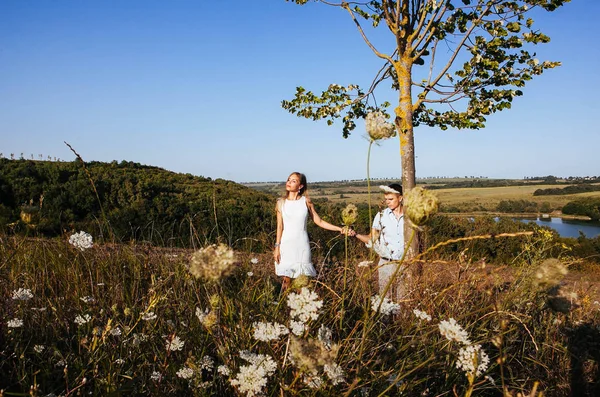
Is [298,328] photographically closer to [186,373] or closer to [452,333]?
[186,373]

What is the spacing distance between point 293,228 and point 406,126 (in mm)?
1964

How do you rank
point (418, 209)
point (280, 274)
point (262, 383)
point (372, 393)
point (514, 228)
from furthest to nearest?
point (514, 228) < point (280, 274) < point (372, 393) < point (262, 383) < point (418, 209)

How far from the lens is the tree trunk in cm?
504

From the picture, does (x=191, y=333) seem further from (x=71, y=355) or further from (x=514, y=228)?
(x=514, y=228)

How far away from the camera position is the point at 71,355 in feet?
6.60

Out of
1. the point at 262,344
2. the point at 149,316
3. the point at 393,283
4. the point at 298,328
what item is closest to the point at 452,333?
the point at 298,328

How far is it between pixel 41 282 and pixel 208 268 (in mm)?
2550

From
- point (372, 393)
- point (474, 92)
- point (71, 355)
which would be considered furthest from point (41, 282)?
point (474, 92)

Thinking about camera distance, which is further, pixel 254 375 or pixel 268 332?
pixel 268 332

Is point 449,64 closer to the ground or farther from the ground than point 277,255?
farther from the ground

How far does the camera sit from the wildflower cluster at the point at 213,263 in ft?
4.58

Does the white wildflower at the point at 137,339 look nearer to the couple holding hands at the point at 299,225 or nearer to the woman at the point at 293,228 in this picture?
the couple holding hands at the point at 299,225

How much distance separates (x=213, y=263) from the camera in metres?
1.42

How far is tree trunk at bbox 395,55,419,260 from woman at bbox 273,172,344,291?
105cm
